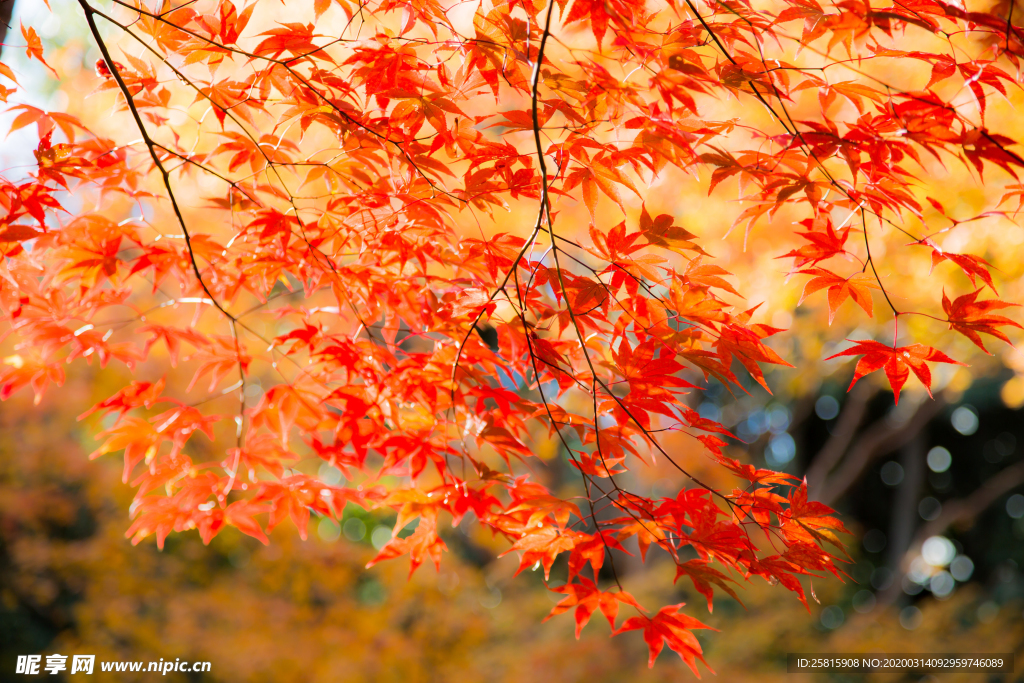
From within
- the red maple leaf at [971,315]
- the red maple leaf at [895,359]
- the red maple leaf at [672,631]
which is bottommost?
the red maple leaf at [672,631]

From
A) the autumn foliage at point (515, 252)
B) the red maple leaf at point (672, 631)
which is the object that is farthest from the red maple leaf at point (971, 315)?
the red maple leaf at point (672, 631)

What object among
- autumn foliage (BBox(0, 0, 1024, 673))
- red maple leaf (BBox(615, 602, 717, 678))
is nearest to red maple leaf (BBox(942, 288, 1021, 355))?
autumn foliage (BBox(0, 0, 1024, 673))

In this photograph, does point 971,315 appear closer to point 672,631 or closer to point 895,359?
point 895,359

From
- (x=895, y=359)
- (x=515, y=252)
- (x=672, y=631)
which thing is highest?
(x=515, y=252)

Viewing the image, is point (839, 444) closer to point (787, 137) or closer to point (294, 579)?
point (294, 579)

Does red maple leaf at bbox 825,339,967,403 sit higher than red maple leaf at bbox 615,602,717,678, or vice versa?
red maple leaf at bbox 825,339,967,403

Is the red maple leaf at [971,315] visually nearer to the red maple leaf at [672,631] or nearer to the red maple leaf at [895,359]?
the red maple leaf at [895,359]

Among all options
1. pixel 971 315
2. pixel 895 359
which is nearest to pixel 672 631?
pixel 895 359

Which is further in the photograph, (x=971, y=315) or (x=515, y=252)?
(x=515, y=252)

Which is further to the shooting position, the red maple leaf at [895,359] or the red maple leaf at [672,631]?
the red maple leaf at [672,631]

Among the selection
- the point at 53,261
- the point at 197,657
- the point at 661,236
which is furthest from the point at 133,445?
the point at 197,657

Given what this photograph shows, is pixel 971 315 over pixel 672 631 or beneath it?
over

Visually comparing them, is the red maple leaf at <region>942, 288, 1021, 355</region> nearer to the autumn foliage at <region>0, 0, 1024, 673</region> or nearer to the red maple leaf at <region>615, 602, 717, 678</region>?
the autumn foliage at <region>0, 0, 1024, 673</region>

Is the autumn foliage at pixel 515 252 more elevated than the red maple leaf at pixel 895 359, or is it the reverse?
the autumn foliage at pixel 515 252
